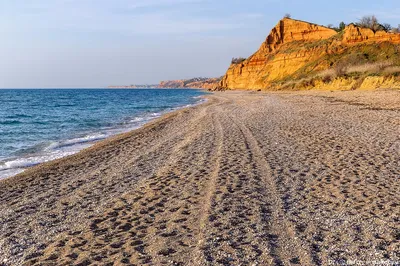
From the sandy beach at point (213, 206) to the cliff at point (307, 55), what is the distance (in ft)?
116

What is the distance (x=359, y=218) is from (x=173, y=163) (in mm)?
5835

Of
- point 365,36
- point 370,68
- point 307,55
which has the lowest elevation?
point 370,68

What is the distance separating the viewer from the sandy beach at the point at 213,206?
4891mm

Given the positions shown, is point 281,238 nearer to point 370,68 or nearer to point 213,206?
point 213,206

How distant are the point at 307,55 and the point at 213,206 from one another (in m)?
69.9

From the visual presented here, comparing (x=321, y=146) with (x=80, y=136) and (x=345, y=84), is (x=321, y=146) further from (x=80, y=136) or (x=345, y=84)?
(x=345, y=84)

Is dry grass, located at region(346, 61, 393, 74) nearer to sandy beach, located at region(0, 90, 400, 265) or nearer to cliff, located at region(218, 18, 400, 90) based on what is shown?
cliff, located at region(218, 18, 400, 90)

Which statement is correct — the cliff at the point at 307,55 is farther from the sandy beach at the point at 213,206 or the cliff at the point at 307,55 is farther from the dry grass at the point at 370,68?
the sandy beach at the point at 213,206

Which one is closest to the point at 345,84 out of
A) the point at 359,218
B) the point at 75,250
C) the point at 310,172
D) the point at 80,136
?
the point at 80,136

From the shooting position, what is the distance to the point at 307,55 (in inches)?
2793

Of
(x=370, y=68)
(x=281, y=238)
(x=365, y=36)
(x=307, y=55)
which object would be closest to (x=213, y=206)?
(x=281, y=238)

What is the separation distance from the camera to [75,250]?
A: 5078 mm

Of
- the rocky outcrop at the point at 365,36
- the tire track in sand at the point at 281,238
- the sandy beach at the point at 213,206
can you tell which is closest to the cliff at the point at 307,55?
the rocky outcrop at the point at 365,36

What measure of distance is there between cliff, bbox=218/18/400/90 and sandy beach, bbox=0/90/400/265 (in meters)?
35.4
